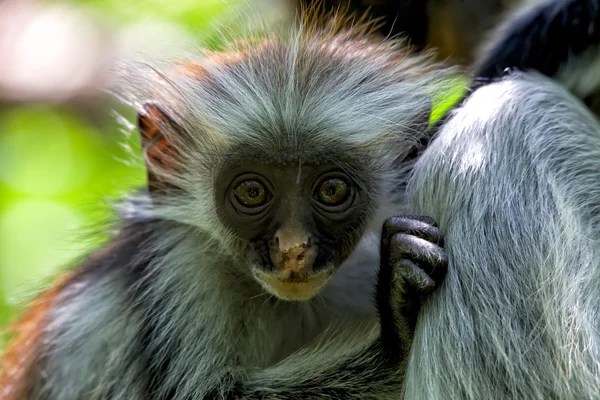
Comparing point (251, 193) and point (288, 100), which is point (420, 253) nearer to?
point (251, 193)

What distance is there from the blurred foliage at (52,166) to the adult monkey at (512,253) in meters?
2.96

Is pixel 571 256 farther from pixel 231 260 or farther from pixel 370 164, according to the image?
pixel 231 260

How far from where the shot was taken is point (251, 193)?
143 inches

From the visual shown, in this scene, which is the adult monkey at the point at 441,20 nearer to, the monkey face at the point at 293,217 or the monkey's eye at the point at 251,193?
the monkey face at the point at 293,217

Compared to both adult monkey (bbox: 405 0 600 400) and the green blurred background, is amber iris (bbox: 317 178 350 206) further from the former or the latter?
the green blurred background

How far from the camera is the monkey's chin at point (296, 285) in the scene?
11.2ft

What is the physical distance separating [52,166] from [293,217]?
3750 mm

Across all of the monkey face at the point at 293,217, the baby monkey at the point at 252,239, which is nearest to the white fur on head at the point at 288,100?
the baby monkey at the point at 252,239

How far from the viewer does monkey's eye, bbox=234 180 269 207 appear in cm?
361

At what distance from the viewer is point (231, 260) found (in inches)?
152

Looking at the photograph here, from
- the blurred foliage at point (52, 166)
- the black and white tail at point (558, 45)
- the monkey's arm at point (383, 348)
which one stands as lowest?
the blurred foliage at point (52, 166)

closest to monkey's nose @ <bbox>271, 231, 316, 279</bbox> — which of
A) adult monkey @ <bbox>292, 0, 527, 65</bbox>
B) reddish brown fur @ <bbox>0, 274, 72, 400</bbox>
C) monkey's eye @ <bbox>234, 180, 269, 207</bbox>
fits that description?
monkey's eye @ <bbox>234, 180, 269, 207</bbox>

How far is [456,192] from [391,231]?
324mm

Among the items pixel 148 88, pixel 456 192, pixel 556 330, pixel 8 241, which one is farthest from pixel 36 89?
pixel 556 330
